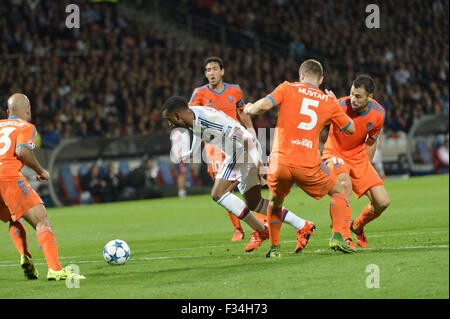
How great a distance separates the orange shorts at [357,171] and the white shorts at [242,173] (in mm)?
916

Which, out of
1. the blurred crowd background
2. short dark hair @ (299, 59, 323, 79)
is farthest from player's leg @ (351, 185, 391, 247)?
the blurred crowd background

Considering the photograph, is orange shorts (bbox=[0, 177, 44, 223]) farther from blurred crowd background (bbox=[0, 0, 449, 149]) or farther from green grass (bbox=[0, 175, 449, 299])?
blurred crowd background (bbox=[0, 0, 449, 149])

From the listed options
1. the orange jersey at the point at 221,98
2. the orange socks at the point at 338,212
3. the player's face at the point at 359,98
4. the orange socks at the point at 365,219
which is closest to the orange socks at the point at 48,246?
the orange socks at the point at 338,212

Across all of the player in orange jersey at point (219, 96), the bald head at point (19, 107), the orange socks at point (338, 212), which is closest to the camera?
the bald head at point (19, 107)

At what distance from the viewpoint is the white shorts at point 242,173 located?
921 cm

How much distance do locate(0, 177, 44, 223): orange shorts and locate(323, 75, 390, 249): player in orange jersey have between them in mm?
3600

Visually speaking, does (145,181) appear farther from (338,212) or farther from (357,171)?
(338,212)

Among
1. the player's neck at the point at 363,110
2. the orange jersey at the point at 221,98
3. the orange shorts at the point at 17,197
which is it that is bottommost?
the orange shorts at the point at 17,197

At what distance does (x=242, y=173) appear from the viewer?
9.27m

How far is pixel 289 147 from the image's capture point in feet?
26.2

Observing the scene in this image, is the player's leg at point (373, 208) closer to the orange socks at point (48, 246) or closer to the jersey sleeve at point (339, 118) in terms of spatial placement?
the jersey sleeve at point (339, 118)

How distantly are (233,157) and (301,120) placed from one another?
4.84ft
